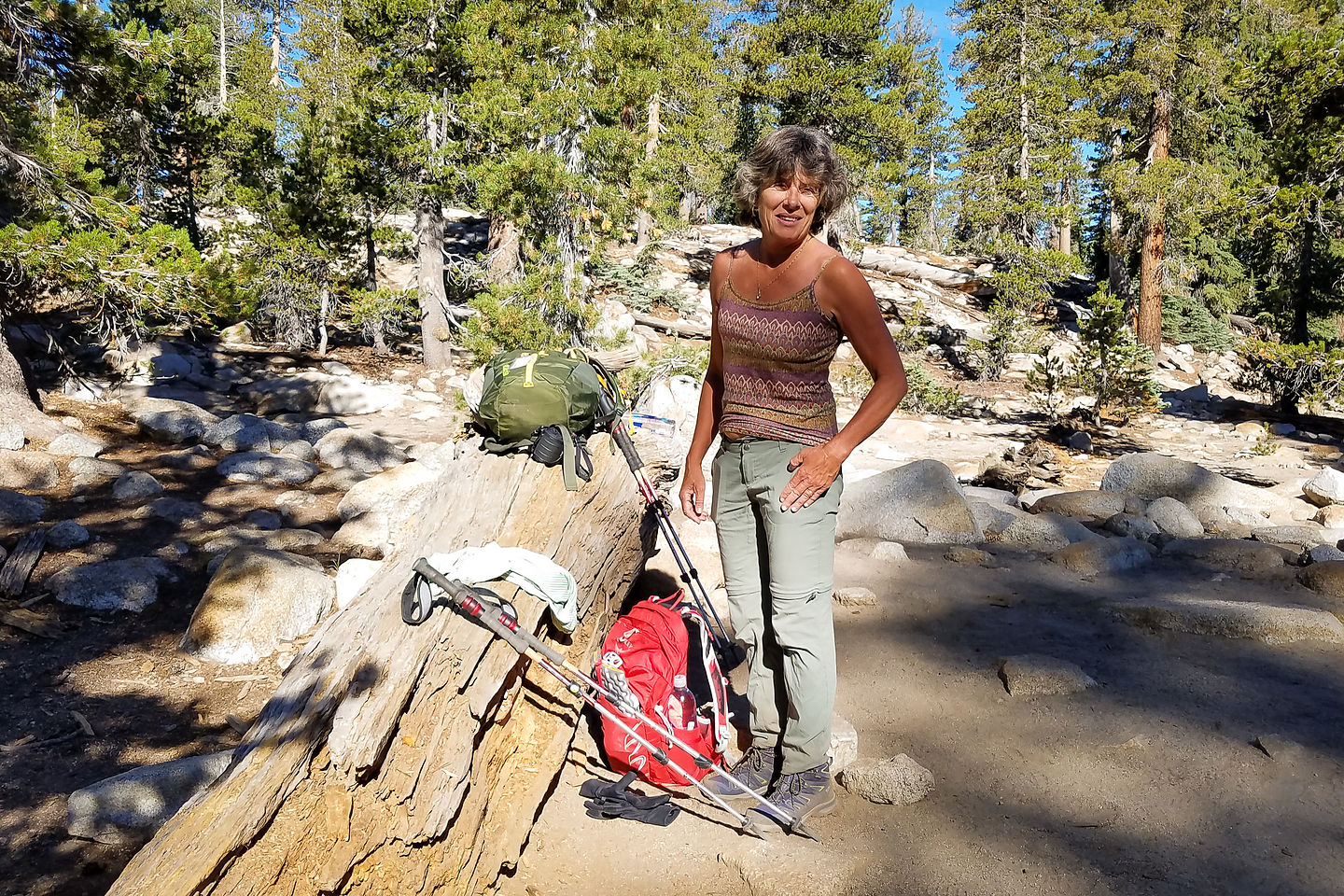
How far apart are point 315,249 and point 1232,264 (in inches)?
1013

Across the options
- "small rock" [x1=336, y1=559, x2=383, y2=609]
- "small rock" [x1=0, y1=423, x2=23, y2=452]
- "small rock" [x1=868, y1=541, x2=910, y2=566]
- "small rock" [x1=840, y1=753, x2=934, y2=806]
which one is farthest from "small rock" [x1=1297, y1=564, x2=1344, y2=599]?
"small rock" [x1=0, y1=423, x2=23, y2=452]

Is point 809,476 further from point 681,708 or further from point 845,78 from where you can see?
point 845,78

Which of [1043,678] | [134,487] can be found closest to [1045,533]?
[1043,678]

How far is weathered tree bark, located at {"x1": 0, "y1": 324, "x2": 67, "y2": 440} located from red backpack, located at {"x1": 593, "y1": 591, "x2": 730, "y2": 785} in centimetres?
858

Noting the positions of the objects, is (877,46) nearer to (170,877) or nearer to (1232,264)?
(1232,264)

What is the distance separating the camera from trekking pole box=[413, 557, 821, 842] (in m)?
2.74

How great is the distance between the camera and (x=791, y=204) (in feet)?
8.38

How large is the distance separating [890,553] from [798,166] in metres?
4.15

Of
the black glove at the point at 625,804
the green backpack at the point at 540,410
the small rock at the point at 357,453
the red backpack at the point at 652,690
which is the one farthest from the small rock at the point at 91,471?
the black glove at the point at 625,804

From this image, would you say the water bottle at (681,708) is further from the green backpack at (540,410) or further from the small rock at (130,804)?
the small rock at (130,804)

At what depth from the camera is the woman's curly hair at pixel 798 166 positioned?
8.36 feet

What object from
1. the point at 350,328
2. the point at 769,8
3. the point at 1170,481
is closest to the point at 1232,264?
the point at 769,8

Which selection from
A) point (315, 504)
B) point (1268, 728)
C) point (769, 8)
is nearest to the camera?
point (1268, 728)

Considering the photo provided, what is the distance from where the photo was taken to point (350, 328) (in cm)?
1845
